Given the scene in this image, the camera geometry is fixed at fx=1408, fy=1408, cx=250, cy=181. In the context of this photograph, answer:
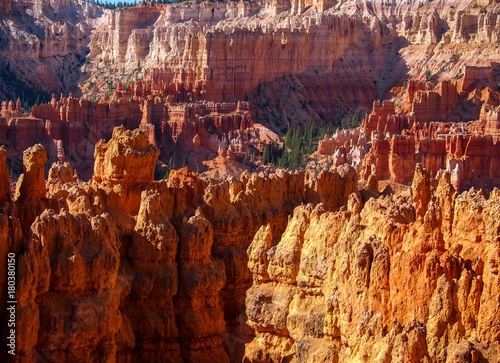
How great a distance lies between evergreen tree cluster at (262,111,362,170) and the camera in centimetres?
9544

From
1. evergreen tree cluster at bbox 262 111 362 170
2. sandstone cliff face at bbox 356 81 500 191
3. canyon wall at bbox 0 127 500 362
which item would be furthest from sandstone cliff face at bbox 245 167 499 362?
evergreen tree cluster at bbox 262 111 362 170

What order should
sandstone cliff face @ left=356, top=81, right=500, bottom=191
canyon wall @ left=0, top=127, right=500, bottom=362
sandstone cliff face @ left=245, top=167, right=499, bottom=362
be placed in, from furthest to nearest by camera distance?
sandstone cliff face @ left=356, top=81, right=500, bottom=191, canyon wall @ left=0, top=127, right=500, bottom=362, sandstone cliff face @ left=245, top=167, right=499, bottom=362

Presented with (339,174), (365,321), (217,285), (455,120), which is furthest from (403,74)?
(365,321)

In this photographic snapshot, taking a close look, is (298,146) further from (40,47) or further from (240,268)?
(40,47)

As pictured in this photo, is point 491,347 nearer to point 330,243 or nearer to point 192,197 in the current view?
point 330,243

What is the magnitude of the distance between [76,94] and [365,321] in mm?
135848

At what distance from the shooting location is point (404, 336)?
2230 cm

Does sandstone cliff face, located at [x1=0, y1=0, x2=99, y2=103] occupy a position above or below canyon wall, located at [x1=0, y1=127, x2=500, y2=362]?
above

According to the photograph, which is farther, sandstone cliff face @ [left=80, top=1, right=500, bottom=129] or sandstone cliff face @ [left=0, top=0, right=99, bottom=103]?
sandstone cliff face @ [left=0, top=0, right=99, bottom=103]

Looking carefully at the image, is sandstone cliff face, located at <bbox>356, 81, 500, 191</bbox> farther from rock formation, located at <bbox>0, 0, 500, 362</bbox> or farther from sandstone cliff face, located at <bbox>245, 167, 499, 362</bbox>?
sandstone cliff face, located at <bbox>245, 167, 499, 362</bbox>

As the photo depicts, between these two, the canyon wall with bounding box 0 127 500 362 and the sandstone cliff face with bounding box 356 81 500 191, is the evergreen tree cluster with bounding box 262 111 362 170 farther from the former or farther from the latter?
Answer: the canyon wall with bounding box 0 127 500 362

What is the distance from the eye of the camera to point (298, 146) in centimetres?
10069

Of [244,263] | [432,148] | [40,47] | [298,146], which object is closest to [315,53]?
[298,146]

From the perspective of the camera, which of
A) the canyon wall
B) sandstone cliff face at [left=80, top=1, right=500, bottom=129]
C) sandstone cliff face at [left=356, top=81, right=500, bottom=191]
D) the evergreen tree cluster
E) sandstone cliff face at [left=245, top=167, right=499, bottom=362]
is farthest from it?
sandstone cliff face at [left=80, top=1, right=500, bottom=129]
